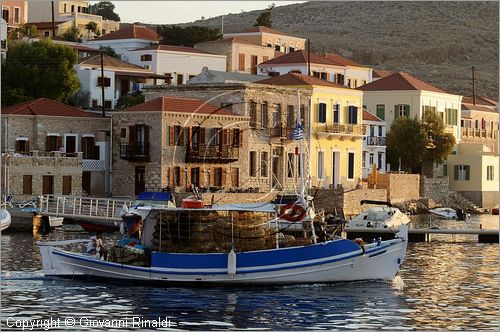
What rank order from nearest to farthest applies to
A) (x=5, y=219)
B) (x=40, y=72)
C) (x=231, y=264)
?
(x=231, y=264) → (x=5, y=219) → (x=40, y=72)

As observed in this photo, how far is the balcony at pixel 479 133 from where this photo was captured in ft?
341

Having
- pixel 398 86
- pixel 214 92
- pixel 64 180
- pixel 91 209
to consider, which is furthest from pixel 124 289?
pixel 398 86

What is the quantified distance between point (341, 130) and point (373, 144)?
8.82m

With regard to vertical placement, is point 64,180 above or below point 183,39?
below

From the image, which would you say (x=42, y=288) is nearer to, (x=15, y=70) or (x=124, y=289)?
(x=124, y=289)

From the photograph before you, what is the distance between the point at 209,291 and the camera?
130 feet

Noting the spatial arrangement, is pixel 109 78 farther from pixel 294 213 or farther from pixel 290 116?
pixel 294 213

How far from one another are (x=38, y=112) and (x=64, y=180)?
180 inches

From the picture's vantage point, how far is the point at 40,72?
8162 cm

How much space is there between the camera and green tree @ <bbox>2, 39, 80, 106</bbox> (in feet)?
265

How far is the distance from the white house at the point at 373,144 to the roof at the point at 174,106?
18.5 metres

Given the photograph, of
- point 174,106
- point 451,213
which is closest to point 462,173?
point 451,213

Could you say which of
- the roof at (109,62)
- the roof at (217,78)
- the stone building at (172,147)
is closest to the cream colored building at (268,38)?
the roof at (109,62)

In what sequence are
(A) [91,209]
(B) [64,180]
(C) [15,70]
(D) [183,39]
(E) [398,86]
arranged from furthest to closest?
(D) [183,39]
(E) [398,86]
(C) [15,70]
(B) [64,180]
(A) [91,209]
